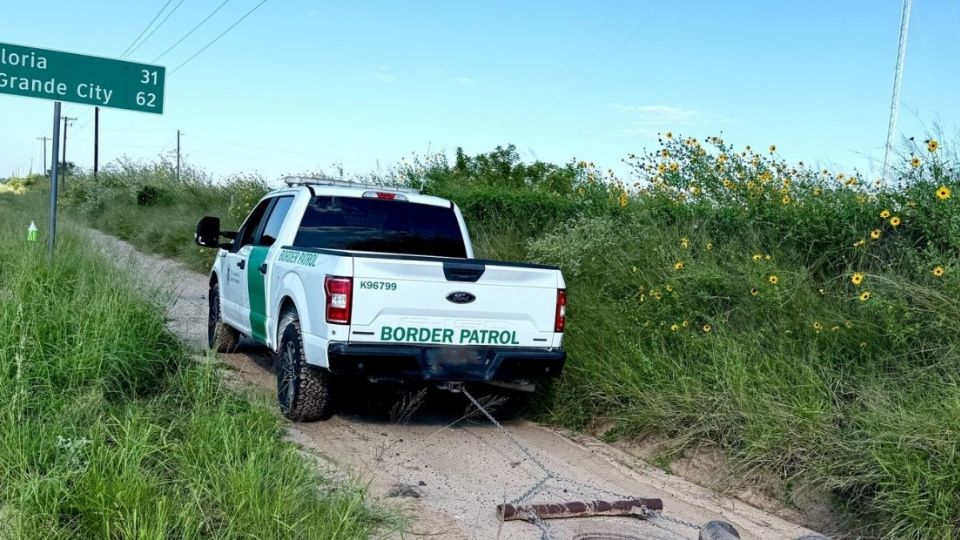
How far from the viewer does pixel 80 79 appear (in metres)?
8.74

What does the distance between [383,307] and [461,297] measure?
572 mm

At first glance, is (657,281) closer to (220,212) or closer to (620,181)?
(620,181)

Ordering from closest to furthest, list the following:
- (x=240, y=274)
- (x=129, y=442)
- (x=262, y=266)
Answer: (x=129, y=442) → (x=262, y=266) → (x=240, y=274)

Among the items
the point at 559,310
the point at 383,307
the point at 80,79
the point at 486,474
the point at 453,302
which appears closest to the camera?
the point at 486,474

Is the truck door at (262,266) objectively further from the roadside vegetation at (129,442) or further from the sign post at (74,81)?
the sign post at (74,81)

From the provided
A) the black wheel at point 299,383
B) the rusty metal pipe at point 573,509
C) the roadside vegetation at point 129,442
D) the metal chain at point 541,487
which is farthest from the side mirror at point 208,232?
the rusty metal pipe at point 573,509

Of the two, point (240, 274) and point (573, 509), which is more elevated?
→ point (240, 274)

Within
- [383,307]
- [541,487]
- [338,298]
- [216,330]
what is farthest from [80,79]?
[541,487]

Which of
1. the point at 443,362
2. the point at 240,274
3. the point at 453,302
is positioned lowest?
the point at 443,362

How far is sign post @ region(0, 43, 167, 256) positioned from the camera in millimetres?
8438

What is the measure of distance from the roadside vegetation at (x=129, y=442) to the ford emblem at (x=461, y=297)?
1.47 meters

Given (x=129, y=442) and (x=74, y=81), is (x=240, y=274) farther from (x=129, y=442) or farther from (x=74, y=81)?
(x=129, y=442)

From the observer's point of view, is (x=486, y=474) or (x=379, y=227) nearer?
(x=486, y=474)

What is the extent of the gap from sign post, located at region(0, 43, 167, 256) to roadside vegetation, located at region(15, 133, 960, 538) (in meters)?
4.42
